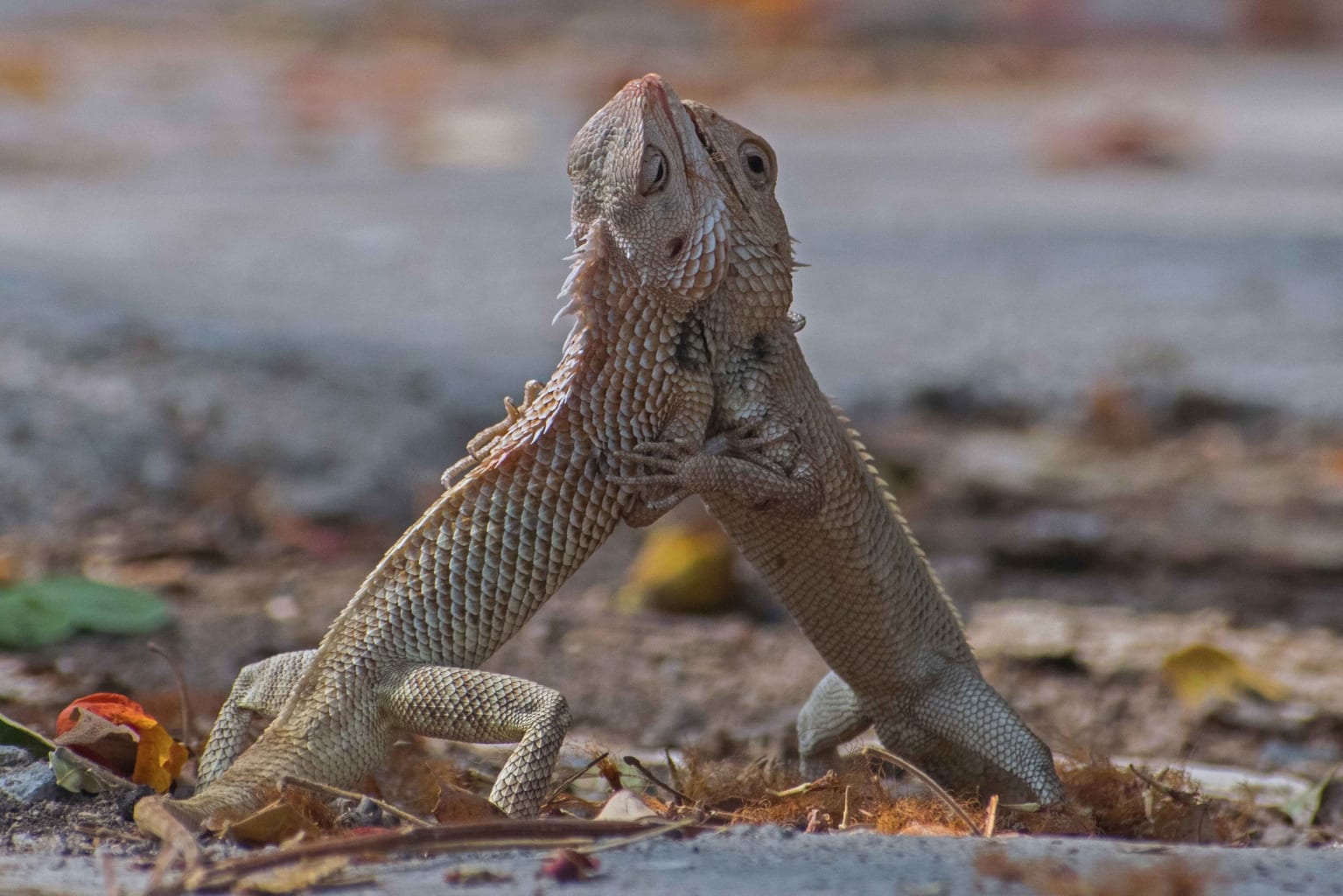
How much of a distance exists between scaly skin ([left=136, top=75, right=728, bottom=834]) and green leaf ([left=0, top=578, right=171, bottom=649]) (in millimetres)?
1495

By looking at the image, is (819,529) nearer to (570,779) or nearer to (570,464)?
(570,464)

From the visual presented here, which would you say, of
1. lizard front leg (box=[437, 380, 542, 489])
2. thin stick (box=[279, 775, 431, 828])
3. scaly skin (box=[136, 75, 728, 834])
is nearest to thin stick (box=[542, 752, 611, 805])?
scaly skin (box=[136, 75, 728, 834])

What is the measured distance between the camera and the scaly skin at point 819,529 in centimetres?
289

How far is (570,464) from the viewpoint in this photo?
281 cm

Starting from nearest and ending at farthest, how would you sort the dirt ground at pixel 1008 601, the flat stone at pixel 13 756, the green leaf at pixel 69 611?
the flat stone at pixel 13 756 < the dirt ground at pixel 1008 601 < the green leaf at pixel 69 611

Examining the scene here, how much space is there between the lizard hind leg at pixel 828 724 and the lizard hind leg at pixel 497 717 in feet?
2.49

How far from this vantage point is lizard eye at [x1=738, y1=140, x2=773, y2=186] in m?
2.93

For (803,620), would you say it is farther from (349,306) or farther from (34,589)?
(349,306)

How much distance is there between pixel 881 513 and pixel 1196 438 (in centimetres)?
359

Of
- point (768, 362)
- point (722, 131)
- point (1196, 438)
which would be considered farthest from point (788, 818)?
point (1196, 438)

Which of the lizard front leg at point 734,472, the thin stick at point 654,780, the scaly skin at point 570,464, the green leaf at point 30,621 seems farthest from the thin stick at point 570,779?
the green leaf at point 30,621

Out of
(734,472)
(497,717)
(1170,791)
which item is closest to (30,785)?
(497,717)

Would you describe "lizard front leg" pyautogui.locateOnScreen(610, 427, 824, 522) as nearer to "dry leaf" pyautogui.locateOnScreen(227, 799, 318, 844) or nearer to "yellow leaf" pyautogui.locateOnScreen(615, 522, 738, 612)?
"dry leaf" pyautogui.locateOnScreen(227, 799, 318, 844)

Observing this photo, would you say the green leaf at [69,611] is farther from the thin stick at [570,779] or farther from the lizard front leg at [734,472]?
the lizard front leg at [734,472]
